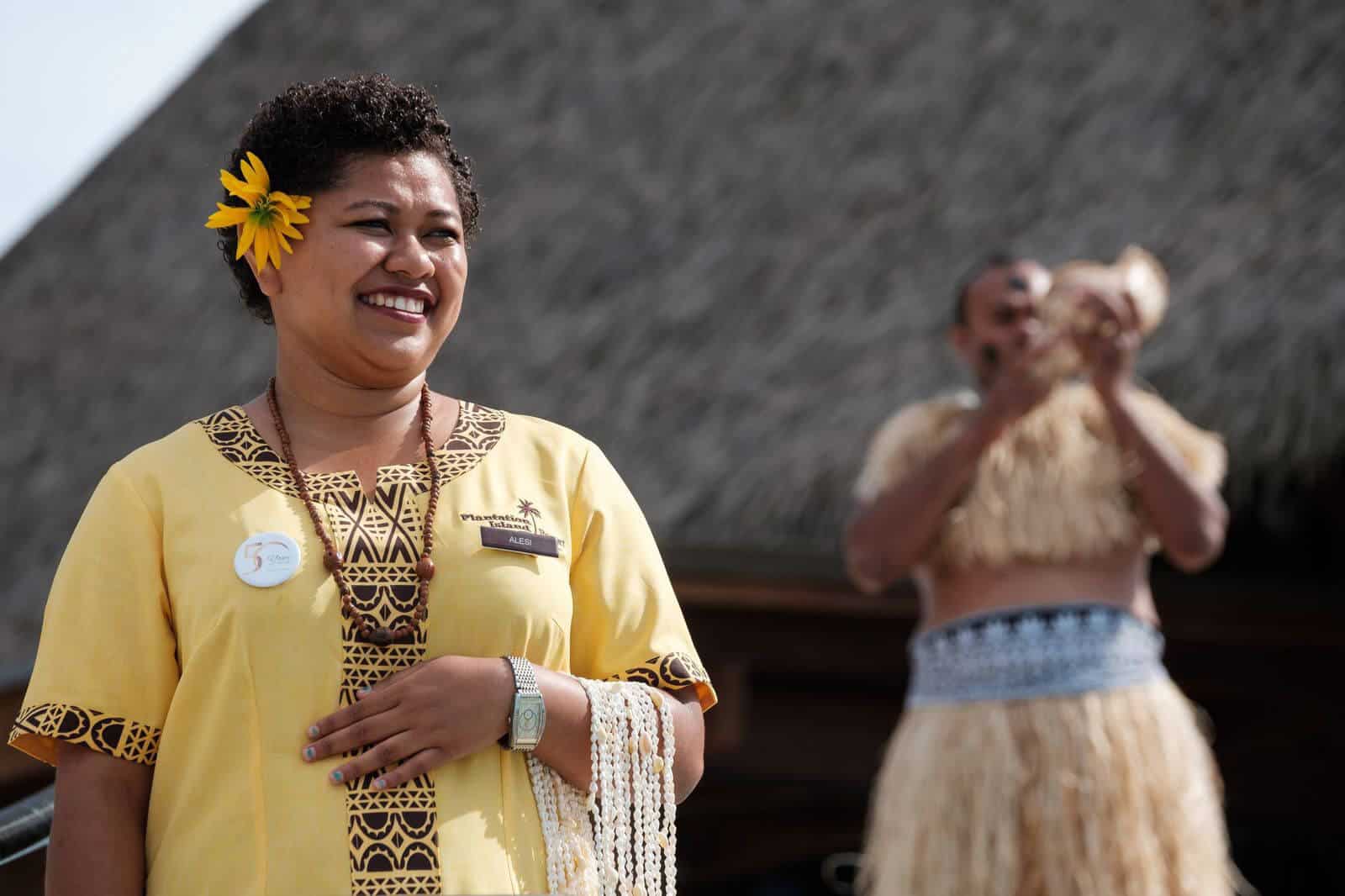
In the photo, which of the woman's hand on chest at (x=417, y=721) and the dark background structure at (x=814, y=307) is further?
the dark background structure at (x=814, y=307)

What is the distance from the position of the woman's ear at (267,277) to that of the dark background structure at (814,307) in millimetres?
2728

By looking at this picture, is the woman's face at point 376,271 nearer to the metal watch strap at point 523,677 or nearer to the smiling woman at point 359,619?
the smiling woman at point 359,619

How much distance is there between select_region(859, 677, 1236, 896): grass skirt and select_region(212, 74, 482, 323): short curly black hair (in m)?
1.54

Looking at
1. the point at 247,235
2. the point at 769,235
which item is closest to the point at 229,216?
the point at 247,235

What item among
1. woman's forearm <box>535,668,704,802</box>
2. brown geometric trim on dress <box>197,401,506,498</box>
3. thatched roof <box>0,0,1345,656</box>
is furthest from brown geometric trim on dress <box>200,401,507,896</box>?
thatched roof <box>0,0,1345,656</box>

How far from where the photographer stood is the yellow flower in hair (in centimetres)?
168

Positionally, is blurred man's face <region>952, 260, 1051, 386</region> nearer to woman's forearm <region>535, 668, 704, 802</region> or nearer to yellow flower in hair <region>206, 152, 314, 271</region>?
woman's forearm <region>535, 668, 704, 802</region>

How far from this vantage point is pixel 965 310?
321 centimetres

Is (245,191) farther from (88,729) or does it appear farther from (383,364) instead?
(88,729)

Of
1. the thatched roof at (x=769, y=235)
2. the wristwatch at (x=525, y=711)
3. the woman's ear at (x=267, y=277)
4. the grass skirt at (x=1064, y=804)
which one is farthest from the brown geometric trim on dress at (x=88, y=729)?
the thatched roof at (x=769, y=235)

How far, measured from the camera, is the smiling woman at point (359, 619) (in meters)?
1.55

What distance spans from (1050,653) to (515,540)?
151 centimetres

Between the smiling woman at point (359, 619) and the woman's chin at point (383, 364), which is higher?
the woman's chin at point (383, 364)

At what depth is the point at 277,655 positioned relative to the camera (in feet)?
5.12
